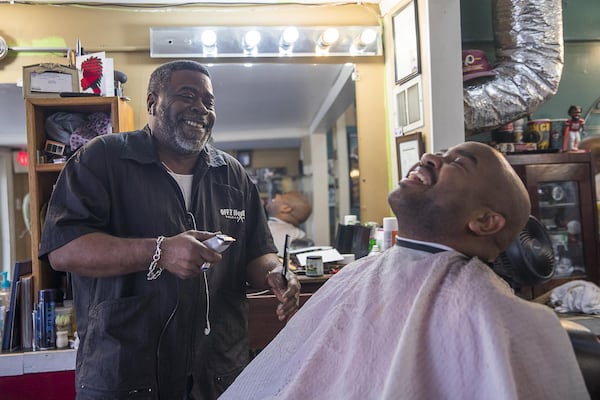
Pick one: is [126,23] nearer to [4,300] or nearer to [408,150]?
[4,300]

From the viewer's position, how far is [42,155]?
7.18ft

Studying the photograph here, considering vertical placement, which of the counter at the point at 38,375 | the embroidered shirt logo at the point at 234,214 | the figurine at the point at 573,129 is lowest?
the counter at the point at 38,375

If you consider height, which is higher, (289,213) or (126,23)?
(126,23)

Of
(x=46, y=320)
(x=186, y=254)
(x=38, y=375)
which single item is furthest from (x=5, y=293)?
(x=186, y=254)

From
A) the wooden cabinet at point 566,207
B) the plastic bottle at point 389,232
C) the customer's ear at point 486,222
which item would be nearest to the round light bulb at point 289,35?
the plastic bottle at point 389,232

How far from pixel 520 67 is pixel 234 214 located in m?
1.78

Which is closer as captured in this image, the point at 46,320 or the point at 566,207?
the point at 46,320

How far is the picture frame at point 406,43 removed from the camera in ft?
7.90

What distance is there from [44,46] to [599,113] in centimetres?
312

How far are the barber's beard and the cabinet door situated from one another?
1755 millimetres

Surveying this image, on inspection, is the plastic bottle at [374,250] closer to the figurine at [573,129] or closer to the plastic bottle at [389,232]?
the plastic bottle at [389,232]

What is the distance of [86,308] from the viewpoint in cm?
138

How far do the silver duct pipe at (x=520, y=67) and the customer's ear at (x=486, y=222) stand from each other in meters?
1.50

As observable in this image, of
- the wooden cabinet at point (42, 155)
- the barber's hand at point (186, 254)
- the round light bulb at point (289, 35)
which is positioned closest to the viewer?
the barber's hand at point (186, 254)
